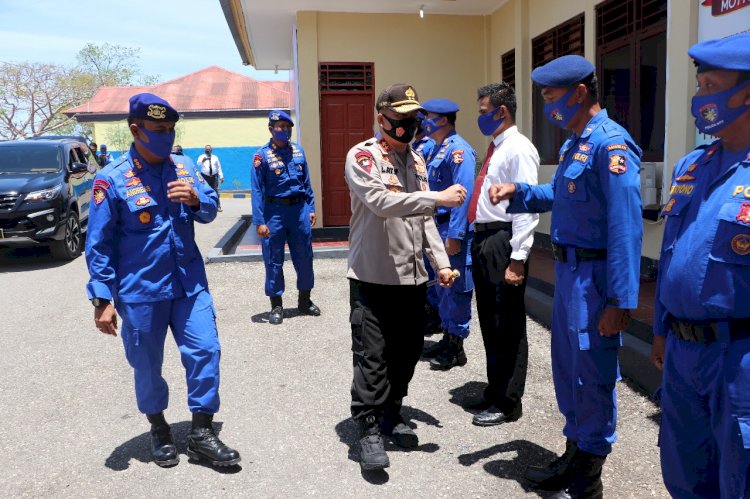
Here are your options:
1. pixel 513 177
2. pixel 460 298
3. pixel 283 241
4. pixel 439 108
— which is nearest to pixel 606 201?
pixel 513 177

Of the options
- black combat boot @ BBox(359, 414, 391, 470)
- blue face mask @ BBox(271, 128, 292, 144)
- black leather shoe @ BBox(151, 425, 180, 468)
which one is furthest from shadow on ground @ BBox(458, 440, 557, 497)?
blue face mask @ BBox(271, 128, 292, 144)

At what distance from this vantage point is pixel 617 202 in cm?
279

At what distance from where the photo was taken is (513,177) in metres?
4.01

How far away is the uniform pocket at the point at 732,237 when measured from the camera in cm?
205

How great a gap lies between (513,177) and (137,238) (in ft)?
7.39

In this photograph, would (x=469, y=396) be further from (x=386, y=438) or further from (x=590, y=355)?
(x=590, y=355)

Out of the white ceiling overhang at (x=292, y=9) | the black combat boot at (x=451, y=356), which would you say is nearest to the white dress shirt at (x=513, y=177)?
the black combat boot at (x=451, y=356)

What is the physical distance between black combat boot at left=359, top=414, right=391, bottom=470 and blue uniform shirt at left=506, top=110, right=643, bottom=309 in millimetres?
1458

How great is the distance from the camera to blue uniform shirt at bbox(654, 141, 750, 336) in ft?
6.82

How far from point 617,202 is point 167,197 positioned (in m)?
2.41

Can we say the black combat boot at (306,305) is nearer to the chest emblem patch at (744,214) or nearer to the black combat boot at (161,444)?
the black combat boot at (161,444)

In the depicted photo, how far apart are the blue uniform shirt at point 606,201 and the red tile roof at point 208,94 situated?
119 ft

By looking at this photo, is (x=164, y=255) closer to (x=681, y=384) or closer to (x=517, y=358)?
(x=517, y=358)

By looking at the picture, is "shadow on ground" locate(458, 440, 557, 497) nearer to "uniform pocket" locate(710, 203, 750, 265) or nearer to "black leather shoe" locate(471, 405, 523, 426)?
"black leather shoe" locate(471, 405, 523, 426)
